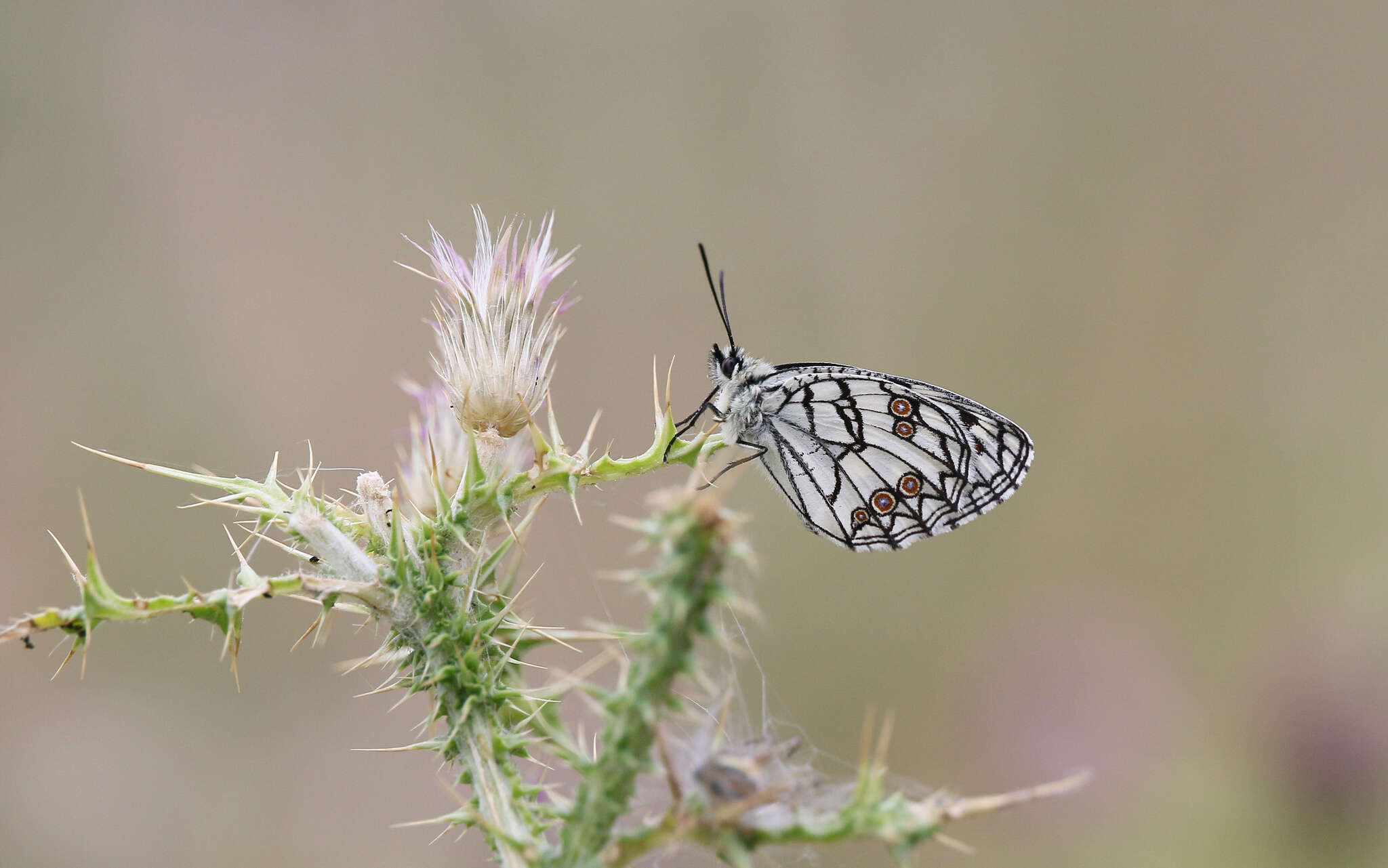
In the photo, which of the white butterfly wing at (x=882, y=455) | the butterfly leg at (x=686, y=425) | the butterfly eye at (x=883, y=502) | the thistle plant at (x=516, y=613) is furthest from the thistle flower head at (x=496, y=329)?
the butterfly eye at (x=883, y=502)

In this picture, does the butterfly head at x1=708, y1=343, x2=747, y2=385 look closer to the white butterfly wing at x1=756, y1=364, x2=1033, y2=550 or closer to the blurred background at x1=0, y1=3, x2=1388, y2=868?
the white butterfly wing at x1=756, y1=364, x2=1033, y2=550

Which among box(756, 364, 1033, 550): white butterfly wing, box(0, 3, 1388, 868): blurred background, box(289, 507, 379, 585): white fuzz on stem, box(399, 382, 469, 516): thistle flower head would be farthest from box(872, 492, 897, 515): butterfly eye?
box(0, 3, 1388, 868): blurred background

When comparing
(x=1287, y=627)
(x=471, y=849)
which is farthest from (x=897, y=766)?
(x=471, y=849)

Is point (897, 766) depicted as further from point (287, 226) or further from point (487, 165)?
point (287, 226)

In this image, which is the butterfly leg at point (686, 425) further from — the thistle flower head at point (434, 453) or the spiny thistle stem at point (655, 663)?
the spiny thistle stem at point (655, 663)

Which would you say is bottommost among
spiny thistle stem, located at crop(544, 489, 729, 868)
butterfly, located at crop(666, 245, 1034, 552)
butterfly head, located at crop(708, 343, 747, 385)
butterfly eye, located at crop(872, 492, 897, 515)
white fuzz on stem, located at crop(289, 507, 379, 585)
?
spiny thistle stem, located at crop(544, 489, 729, 868)

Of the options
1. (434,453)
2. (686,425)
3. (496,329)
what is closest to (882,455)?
(686,425)
